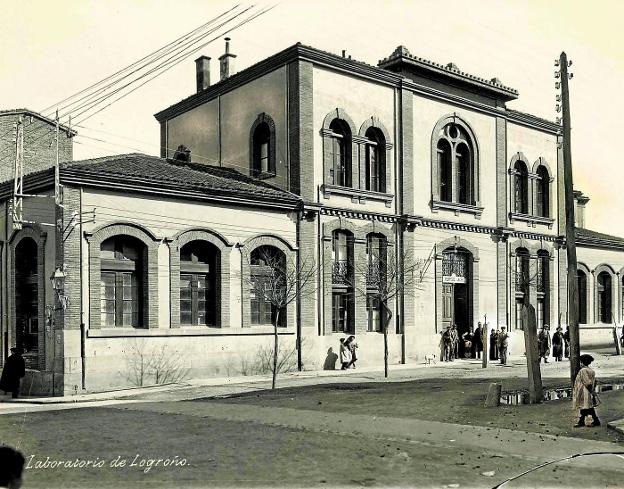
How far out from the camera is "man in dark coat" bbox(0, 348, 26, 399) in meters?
19.7

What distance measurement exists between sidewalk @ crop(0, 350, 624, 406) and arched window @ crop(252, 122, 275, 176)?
7773mm

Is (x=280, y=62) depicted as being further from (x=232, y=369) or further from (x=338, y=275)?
(x=232, y=369)

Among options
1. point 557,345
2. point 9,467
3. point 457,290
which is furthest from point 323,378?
point 9,467

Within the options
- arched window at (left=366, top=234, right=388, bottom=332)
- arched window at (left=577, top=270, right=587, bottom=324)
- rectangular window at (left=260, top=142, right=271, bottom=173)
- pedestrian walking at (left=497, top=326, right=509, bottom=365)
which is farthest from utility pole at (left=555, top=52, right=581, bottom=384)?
arched window at (left=577, top=270, right=587, bottom=324)

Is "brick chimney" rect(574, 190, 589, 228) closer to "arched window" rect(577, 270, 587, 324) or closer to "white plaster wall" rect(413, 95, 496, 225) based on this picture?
"arched window" rect(577, 270, 587, 324)

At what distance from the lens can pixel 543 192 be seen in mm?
36281

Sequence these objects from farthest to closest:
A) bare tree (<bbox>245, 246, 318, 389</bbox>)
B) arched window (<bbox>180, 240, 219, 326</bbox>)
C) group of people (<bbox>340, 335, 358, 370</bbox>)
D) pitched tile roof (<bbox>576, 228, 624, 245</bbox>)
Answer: pitched tile roof (<bbox>576, 228, 624, 245</bbox>) < group of people (<bbox>340, 335, 358, 370</bbox>) < bare tree (<bbox>245, 246, 318, 389</bbox>) < arched window (<bbox>180, 240, 219, 326</bbox>)

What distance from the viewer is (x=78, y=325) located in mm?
20297

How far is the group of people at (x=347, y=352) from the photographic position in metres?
25.7

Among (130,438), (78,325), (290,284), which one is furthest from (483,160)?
(130,438)

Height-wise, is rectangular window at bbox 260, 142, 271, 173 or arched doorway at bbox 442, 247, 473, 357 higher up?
rectangular window at bbox 260, 142, 271, 173

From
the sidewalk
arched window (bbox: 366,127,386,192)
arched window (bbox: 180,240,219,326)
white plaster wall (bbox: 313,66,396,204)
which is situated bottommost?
the sidewalk

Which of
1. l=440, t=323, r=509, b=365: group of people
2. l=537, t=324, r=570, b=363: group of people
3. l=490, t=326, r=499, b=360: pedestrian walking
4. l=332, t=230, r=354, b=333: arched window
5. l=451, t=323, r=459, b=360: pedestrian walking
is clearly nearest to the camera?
l=332, t=230, r=354, b=333: arched window

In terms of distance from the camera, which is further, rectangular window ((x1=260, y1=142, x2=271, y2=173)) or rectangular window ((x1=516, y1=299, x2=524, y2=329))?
rectangular window ((x1=516, y1=299, x2=524, y2=329))
